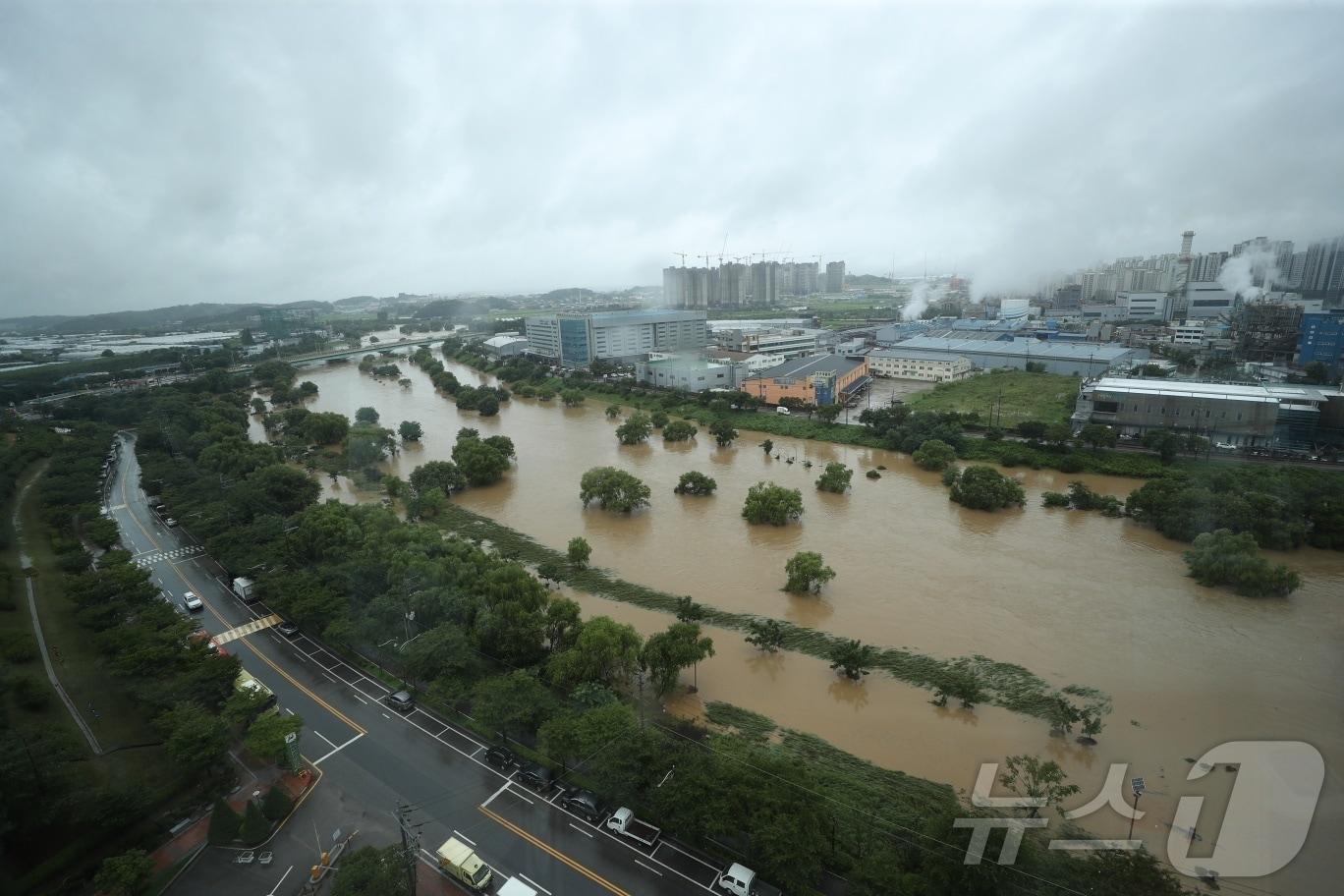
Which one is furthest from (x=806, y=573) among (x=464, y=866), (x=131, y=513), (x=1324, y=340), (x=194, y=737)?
(x=1324, y=340)

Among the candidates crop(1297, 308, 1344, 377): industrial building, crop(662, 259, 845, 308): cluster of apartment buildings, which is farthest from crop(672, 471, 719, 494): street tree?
crop(662, 259, 845, 308): cluster of apartment buildings

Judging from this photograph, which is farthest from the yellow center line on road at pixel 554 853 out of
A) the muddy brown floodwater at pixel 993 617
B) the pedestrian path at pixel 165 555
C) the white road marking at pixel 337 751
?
the pedestrian path at pixel 165 555

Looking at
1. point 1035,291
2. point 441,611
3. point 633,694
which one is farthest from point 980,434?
point 1035,291

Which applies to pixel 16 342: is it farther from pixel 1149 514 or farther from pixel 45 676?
pixel 1149 514

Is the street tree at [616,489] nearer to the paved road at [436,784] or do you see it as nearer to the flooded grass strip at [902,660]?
the flooded grass strip at [902,660]

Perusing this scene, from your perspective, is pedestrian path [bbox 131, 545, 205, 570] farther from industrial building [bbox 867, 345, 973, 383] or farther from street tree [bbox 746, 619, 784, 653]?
industrial building [bbox 867, 345, 973, 383]

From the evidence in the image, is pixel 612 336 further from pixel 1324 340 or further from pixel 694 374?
pixel 1324 340
